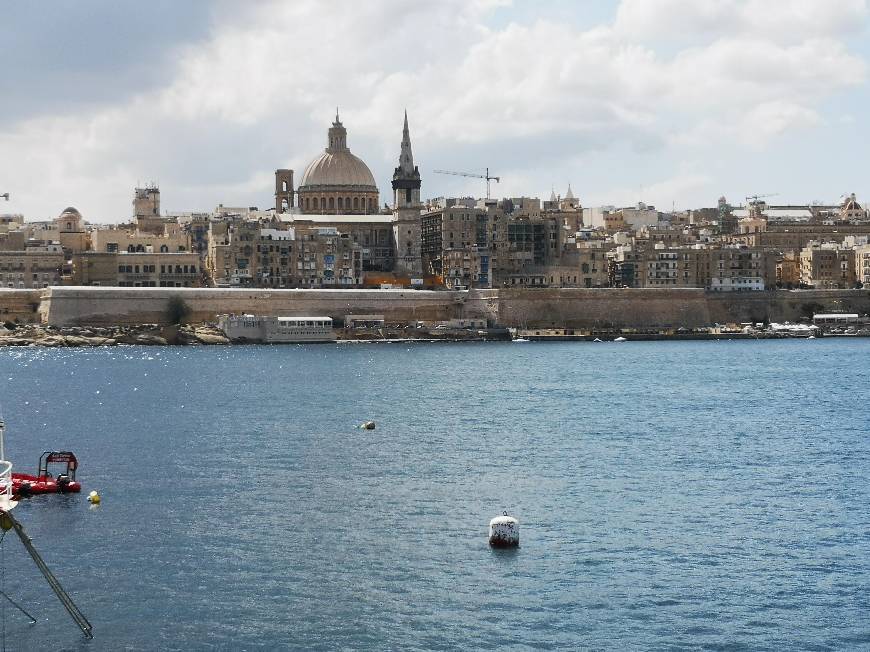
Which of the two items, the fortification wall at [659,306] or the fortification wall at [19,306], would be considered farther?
the fortification wall at [659,306]

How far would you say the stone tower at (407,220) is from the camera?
4163 inches

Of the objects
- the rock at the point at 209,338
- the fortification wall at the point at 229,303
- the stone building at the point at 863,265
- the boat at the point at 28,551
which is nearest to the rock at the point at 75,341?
the fortification wall at the point at 229,303

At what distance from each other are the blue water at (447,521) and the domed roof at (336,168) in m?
62.3

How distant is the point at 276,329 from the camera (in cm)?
8775

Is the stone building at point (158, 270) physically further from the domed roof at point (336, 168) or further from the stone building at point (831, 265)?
the stone building at point (831, 265)

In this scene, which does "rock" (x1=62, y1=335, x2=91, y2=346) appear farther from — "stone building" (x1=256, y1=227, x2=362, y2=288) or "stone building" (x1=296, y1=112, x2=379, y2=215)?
"stone building" (x1=296, y1=112, x2=379, y2=215)

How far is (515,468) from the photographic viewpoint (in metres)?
32.7

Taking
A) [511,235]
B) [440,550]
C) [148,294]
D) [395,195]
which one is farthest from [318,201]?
[440,550]

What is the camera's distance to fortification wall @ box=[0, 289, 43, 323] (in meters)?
87.5

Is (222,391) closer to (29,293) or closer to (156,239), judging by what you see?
(29,293)

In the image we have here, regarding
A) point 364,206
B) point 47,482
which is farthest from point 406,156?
point 47,482

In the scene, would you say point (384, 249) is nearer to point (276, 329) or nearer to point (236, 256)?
point (236, 256)

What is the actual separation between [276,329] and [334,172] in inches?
1106

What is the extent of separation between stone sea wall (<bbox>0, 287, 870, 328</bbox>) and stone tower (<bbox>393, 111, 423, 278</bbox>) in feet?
33.4
